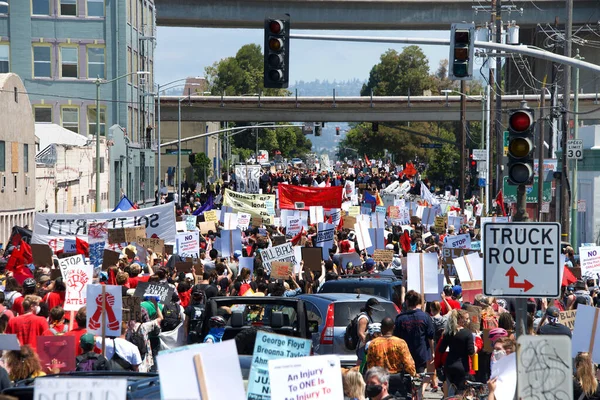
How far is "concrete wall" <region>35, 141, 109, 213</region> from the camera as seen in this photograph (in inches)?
1709

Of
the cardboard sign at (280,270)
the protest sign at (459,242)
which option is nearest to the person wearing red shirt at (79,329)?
the cardboard sign at (280,270)

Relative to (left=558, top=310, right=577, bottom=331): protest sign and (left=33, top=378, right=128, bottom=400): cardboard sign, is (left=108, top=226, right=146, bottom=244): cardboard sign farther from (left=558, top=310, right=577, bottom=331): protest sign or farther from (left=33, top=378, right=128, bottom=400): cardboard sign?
(left=33, top=378, right=128, bottom=400): cardboard sign

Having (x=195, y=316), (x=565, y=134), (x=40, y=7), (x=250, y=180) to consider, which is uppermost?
(x=40, y=7)

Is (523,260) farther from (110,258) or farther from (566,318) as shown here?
(110,258)

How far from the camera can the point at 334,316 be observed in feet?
46.9

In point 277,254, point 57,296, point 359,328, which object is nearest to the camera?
point 359,328

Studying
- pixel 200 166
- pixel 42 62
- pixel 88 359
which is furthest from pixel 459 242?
pixel 200 166

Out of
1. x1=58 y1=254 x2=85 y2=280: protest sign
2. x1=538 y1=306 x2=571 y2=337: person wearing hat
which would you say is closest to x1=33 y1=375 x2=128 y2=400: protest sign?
x1=538 y1=306 x2=571 y2=337: person wearing hat

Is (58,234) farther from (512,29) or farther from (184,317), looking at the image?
(512,29)

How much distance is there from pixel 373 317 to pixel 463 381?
2.13 metres

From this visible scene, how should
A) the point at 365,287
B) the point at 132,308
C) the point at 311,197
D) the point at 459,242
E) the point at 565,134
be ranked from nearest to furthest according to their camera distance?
the point at 132,308, the point at 365,287, the point at 459,242, the point at 565,134, the point at 311,197

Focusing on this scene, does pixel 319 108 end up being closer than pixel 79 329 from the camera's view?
No

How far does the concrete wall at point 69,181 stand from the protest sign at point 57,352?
31002mm

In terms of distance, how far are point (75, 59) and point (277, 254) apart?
38.9 meters
